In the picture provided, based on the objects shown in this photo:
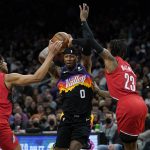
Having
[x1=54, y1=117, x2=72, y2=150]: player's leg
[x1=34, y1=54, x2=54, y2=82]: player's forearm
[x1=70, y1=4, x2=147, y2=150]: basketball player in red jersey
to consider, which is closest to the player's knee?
[x1=70, y1=4, x2=147, y2=150]: basketball player in red jersey

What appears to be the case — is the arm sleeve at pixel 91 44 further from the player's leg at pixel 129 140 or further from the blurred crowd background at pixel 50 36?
the blurred crowd background at pixel 50 36

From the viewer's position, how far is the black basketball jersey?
32.6 feet

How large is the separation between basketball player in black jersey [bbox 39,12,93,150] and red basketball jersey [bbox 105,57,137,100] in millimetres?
777

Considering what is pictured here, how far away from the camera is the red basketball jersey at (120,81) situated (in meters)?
9.24

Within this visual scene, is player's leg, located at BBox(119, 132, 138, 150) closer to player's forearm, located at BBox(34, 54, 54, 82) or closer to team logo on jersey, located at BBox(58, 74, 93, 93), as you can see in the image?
team logo on jersey, located at BBox(58, 74, 93, 93)

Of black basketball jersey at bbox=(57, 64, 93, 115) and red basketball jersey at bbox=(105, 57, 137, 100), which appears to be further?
black basketball jersey at bbox=(57, 64, 93, 115)

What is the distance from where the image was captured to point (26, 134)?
13133mm

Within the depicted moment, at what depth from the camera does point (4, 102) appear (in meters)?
9.26

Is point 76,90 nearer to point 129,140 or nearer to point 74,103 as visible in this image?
point 74,103

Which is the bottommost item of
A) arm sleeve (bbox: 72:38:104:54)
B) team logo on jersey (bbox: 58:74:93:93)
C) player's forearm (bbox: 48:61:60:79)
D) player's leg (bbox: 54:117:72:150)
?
player's leg (bbox: 54:117:72:150)

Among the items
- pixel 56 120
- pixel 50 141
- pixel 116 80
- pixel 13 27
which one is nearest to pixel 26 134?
pixel 50 141

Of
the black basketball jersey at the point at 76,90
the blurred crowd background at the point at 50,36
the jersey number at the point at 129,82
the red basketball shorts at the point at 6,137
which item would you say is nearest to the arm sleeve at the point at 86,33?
the black basketball jersey at the point at 76,90

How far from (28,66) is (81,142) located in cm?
1320

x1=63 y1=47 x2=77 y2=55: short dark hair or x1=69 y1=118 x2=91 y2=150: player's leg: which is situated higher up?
x1=63 y1=47 x2=77 y2=55: short dark hair
